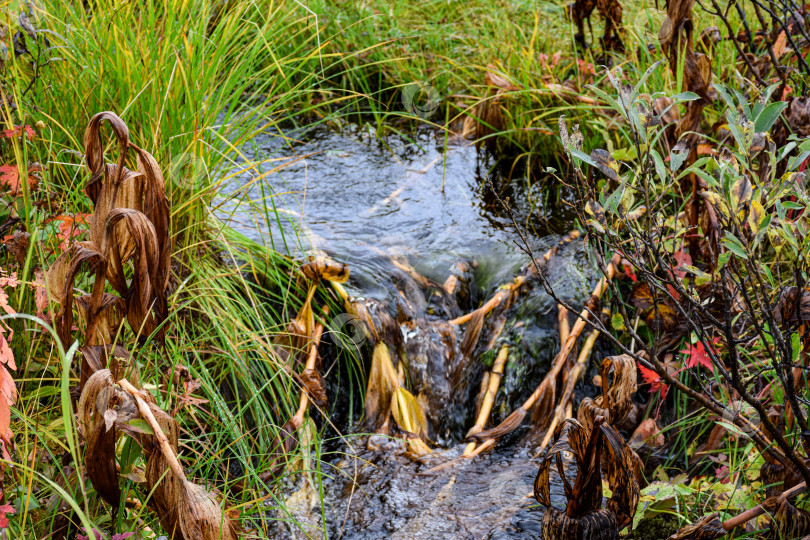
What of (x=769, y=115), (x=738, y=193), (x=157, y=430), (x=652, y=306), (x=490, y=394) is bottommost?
(x=490, y=394)

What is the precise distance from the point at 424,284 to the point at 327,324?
1.80 feet

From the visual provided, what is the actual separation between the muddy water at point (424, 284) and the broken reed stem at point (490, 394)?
0.05 m

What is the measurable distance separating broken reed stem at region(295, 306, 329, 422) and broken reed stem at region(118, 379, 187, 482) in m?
0.92

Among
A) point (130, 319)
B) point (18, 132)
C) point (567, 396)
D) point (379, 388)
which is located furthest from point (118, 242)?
point (567, 396)

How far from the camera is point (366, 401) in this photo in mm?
2312

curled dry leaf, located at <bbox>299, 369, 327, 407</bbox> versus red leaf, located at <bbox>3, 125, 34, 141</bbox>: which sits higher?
red leaf, located at <bbox>3, 125, 34, 141</bbox>

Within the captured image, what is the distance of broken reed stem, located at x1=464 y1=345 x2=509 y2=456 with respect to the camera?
2306 millimetres

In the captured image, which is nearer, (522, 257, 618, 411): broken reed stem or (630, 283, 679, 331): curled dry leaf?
(630, 283, 679, 331): curled dry leaf

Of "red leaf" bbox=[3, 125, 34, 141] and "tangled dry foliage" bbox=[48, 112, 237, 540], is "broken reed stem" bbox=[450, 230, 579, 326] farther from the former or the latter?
"red leaf" bbox=[3, 125, 34, 141]

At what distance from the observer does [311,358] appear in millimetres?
2221

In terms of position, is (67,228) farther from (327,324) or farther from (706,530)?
(706,530)

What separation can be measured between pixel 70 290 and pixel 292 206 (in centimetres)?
204

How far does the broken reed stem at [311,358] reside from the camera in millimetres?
2076

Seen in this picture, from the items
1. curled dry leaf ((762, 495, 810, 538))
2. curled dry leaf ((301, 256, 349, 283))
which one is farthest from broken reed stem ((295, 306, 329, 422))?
curled dry leaf ((762, 495, 810, 538))
